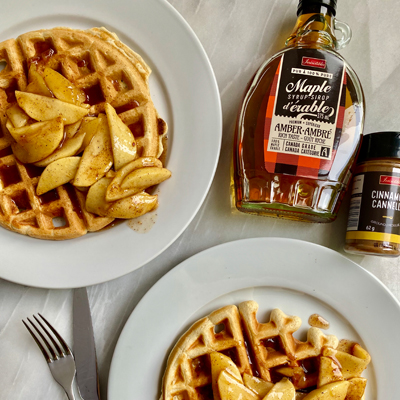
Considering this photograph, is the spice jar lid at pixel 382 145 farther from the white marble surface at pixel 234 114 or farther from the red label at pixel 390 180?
the white marble surface at pixel 234 114

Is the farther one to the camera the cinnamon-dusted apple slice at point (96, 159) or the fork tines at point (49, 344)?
the fork tines at point (49, 344)

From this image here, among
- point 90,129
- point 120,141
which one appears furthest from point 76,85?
point 120,141

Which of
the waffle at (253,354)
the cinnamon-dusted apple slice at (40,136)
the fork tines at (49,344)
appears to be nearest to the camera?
the cinnamon-dusted apple slice at (40,136)

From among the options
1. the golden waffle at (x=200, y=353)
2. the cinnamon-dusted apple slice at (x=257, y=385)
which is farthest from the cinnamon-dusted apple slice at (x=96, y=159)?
the cinnamon-dusted apple slice at (x=257, y=385)

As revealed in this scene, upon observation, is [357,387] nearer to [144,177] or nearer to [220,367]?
[220,367]

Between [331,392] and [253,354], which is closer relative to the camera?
[331,392]

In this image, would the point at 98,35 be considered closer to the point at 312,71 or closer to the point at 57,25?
the point at 57,25

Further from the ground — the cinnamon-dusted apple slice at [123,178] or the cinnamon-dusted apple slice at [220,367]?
the cinnamon-dusted apple slice at [123,178]
